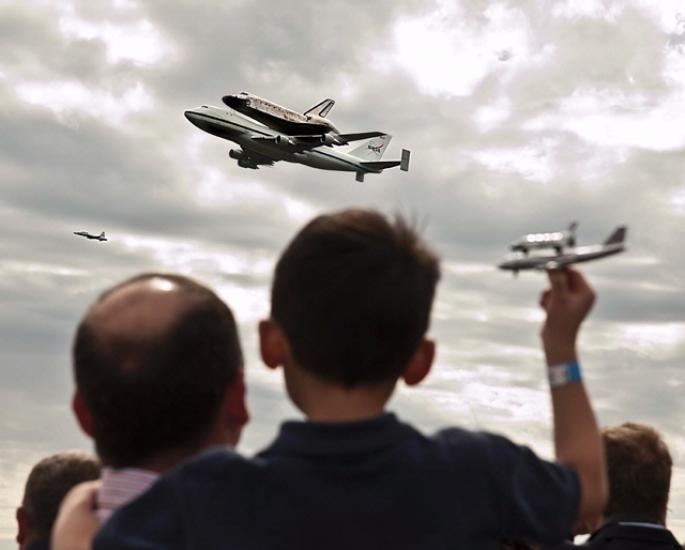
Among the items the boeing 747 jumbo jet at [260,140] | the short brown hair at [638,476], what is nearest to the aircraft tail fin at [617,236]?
the short brown hair at [638,476]

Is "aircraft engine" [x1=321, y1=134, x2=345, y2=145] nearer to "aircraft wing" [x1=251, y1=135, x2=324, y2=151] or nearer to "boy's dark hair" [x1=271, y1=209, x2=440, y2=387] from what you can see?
"aircraft wing" [x1=251, y1=135, x2=324, y2=151]

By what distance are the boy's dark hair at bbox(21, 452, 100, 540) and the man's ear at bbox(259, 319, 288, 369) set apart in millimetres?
2366

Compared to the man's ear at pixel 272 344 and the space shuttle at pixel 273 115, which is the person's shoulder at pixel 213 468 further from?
the space shuttle at pixel 273 115

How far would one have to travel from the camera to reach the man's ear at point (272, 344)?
10.1 ft

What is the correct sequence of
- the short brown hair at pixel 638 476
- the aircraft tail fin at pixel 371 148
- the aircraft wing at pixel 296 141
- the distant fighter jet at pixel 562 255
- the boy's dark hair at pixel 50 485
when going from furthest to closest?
1. the aircraft tail fin at pixel 371 148
2. the aircraft wing at pixel 296 141
3. the short brown hair at pixel 638 476
4. the boy's dark hair at pixel 50 485
5. the distant fighter jet at pixel 562 255

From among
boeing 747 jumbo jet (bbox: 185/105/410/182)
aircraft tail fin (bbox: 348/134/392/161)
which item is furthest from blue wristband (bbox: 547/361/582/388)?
aircraft tail fin (bbox: 348/134/392/161)

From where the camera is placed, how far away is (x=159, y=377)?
3.19 metres

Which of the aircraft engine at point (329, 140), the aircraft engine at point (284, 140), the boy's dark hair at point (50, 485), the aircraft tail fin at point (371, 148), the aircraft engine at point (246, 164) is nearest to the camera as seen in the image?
the boy's dark hair at point (50, 485)

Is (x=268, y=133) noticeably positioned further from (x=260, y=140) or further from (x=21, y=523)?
(x=21, y=523)

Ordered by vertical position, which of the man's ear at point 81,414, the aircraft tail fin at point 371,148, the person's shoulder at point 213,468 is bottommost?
the person's shoulder at point 213,468

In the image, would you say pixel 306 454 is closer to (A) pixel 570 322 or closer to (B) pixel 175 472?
(B) pixel 175 472

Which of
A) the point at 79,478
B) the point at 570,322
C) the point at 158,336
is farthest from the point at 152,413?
the point at 79,478

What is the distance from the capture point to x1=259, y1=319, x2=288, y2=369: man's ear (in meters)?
3.09

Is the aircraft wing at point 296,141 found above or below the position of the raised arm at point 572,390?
above
